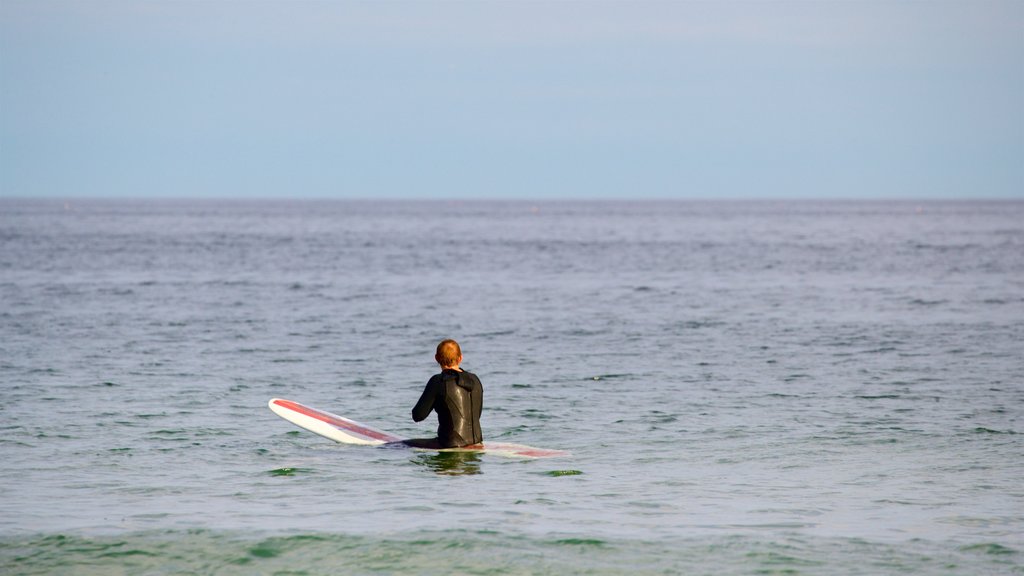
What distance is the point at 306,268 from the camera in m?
68.8

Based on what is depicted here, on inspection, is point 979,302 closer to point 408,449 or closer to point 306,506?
point 408,449

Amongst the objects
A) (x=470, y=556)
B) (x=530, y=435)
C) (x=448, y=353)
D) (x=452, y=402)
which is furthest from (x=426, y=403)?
(x=470, y=556)

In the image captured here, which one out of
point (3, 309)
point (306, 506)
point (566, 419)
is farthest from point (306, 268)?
point (306, 506)

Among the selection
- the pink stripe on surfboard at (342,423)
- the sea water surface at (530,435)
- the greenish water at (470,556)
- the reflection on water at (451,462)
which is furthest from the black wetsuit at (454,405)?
the greenish water at (470,556)

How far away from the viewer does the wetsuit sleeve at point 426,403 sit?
14.8 metres

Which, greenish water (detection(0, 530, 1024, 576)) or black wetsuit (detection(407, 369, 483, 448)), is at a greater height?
black wetsuit (detection(407, 369, 483, 448))

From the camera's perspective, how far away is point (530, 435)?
1836 cm

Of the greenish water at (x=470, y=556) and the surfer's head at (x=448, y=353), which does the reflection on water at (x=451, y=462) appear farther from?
the greenish water at (x=470, y=556)

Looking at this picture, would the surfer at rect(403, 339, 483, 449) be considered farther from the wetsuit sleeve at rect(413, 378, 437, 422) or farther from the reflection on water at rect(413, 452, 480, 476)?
the reflection on water at rect(413, 452, 480, 476)

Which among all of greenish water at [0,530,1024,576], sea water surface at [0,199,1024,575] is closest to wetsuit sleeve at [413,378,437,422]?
sea water surface at [0,199,1024,575]

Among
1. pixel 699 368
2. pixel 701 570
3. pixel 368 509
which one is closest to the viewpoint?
pixel 701 570

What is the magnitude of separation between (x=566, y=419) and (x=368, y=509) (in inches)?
289

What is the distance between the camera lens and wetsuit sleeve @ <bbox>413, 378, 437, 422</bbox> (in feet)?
48.6

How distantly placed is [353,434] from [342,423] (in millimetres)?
532
